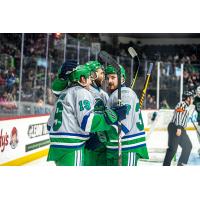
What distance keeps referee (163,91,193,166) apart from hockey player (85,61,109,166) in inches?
26.8

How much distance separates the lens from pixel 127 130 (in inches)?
154

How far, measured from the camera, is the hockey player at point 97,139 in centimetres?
388

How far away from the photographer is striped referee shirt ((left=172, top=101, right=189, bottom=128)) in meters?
4.36

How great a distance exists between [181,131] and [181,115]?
143 millimetres

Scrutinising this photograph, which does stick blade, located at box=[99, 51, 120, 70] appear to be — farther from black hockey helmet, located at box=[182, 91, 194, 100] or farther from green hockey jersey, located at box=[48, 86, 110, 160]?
black hockey helmet, located at box=[182, 91, 194, 100]

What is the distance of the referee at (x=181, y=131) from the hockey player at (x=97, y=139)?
68 cm

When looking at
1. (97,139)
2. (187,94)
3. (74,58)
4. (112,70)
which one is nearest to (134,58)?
(112,70)

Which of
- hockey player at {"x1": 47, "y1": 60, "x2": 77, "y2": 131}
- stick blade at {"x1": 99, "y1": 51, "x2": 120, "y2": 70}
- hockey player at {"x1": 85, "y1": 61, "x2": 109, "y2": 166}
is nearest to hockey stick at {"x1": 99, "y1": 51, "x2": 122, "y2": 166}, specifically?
stick blade at {"x1": 99, "y1": 51, "x2": 120, "y2": 70}

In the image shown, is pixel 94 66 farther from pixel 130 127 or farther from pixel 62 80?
pixel 130 127
